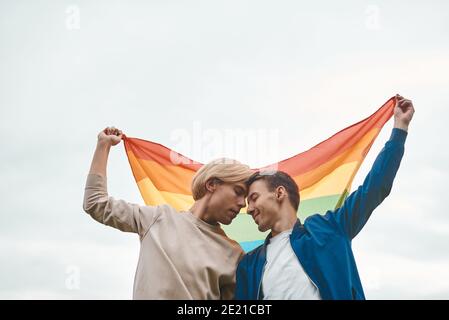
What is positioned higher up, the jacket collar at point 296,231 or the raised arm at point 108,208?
the raised arm at point 108,208

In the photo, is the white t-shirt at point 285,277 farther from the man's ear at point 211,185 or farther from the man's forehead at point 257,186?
the man's ear at point 211,185

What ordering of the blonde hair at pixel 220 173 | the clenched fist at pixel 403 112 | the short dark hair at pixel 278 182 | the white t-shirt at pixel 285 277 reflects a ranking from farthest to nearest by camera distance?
the blonde hair at pixel 220 173 < the short dark hair at pixel 278 182 < the clenched fist at pixel 403 112 < the white t-shirt at pixel 285 277

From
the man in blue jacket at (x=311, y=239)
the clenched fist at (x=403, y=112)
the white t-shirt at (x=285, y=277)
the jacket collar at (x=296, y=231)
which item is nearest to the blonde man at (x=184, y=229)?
the man in blue jacket at (x=311, y=239)

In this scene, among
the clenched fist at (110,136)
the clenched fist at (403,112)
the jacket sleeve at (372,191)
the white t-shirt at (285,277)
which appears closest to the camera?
the white t-shirt at (285,277)

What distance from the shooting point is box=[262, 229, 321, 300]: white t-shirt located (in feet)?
30.3

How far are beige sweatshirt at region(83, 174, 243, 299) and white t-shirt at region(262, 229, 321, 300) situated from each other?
440 millimetres

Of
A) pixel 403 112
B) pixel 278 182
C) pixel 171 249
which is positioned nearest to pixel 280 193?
pixel 278 182

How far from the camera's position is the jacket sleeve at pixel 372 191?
31.1 ft

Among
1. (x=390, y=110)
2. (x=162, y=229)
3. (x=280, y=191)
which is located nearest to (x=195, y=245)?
(x=162, y=229)

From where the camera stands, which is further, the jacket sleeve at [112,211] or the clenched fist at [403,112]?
the jacket sleeve at [112,211]

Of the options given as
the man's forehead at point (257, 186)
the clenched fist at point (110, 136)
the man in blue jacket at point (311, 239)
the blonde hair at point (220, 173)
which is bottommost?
the man in blue jacket at point (311, 239)

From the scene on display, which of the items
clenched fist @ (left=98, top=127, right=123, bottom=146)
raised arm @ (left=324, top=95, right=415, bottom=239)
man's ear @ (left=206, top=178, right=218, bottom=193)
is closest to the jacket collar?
raised arm @ (left=324, top=95, right=415, bottom=239)

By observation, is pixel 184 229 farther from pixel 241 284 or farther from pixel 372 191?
pixel 372 191

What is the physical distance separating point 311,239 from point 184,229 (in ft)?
4.63
